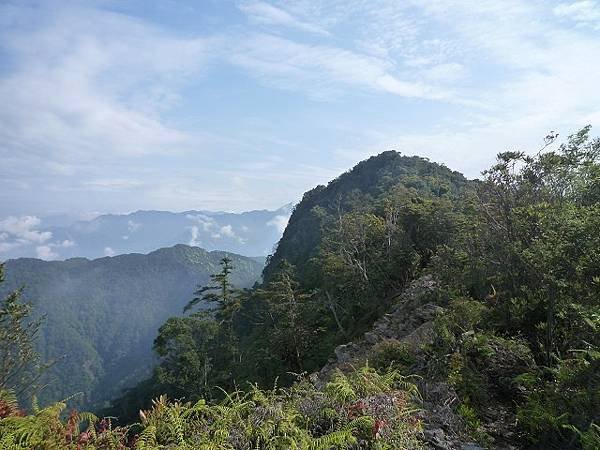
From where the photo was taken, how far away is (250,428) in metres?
3.84

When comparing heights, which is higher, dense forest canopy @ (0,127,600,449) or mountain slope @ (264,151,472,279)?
mountain slope @ (264,151,472,279)

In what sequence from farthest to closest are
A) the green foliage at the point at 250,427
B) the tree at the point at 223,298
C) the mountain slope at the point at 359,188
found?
the mountain slope at the point at 359,188 → the tree at the point at 223,298 → the green foliage at the point at 250,427

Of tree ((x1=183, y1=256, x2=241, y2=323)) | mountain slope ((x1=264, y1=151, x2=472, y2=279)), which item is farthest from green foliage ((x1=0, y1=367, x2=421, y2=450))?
mountain slope ((x1=264, y1=151, x2=472, y2=279))

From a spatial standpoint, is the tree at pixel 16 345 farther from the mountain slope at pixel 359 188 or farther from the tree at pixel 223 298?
the mountain slope at pixel 359 188

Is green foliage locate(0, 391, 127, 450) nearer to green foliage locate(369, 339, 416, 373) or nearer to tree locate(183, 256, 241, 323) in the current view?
green foliage locate(369, 339, 416, 373)

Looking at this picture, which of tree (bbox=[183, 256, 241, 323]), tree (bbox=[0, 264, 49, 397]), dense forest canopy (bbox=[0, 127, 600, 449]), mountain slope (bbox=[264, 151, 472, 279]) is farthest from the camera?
mountain slope (bbox=[264, 151, 472, 279])

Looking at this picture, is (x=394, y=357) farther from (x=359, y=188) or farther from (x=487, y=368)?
(x=359, y=188)

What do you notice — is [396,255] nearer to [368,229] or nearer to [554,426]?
[368,229]

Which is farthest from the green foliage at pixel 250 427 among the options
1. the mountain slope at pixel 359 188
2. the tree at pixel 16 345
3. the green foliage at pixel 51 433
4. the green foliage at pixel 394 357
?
the mountain slope at pixel 359 188

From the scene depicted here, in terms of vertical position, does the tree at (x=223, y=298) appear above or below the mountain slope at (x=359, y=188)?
below

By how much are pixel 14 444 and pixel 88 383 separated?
196m

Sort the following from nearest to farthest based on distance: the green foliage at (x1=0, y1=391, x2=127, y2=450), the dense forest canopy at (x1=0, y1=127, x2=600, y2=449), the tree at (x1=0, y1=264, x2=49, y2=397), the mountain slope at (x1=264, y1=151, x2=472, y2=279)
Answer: the green foliage at (x1=0, y1=391, x2=127, y2=450) → the dense forest canopy at (x1=0, y1=127, x2=600, y2=449) → the tree at (x1=0, y1=264, x2=49, y2=397) → the mountain slope at (x1=264, y1=151, x2=472, y2=279)

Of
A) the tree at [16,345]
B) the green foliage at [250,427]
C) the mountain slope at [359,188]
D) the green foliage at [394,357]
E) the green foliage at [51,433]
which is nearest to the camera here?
the green foliage at [51,433]

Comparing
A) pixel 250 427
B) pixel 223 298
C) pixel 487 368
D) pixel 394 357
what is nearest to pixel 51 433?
pixel 250 427
